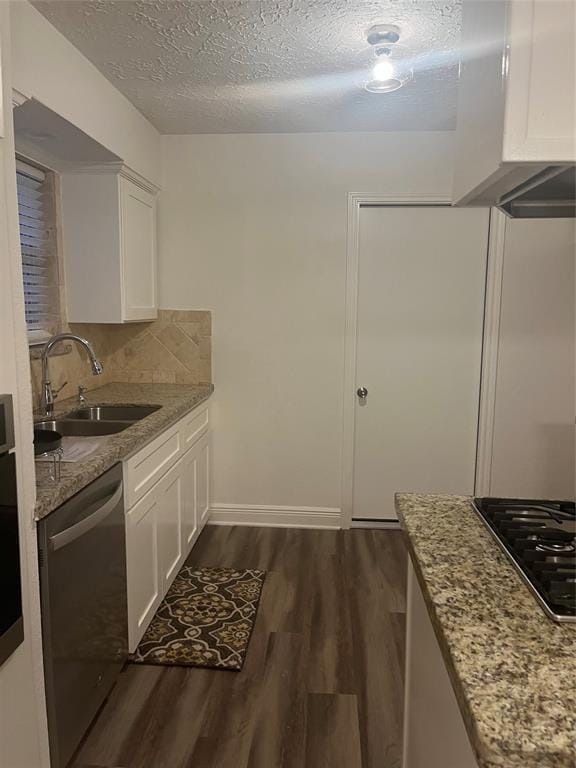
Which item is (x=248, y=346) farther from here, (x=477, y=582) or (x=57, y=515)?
(x=477, y=582)

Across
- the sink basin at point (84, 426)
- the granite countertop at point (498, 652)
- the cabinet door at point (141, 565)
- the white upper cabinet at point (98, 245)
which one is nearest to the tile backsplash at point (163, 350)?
the white upper cabinet at point (98, 245)

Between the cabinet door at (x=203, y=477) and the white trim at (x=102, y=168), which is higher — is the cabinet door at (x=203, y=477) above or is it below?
below

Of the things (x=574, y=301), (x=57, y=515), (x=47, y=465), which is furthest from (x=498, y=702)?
(x=574, y=301)

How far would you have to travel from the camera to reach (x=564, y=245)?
337cm

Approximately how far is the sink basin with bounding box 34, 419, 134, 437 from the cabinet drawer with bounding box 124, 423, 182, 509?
20 cm

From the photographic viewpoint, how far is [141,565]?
2301mm

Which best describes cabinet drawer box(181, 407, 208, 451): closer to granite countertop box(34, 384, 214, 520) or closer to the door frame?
granite countertop box(34, 384, 214, 520)

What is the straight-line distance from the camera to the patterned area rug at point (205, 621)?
7.62ft

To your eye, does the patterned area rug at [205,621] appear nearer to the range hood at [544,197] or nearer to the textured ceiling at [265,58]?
Answer: the range hood at [544,197]

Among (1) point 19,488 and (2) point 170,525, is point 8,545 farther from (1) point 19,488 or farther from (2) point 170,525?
(2) point 170,525

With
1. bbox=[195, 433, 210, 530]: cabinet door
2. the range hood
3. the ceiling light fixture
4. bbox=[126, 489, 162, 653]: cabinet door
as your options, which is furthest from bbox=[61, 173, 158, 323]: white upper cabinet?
the range hood

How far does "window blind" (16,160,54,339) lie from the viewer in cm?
268

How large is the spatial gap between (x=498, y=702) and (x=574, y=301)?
3207 mm

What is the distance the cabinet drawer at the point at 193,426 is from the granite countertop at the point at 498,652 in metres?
1.92
